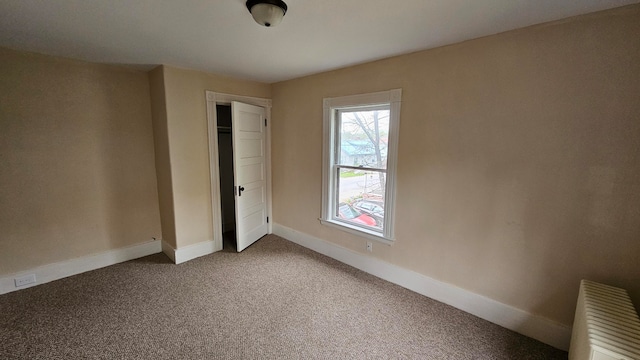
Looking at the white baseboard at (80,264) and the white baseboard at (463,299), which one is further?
the white baseboard at (80,264)

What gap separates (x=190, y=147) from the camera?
3107 millimetres

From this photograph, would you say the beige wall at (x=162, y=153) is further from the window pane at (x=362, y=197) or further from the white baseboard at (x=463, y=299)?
the window pane at (x=362, y=197)

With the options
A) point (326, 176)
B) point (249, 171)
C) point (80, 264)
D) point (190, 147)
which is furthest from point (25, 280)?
point (326, 176)

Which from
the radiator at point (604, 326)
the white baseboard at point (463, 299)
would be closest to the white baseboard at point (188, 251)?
the white baseboard at point (463, 299)

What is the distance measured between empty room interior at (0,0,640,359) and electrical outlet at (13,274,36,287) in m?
0.01

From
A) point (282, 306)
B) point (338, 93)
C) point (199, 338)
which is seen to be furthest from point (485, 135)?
point (199, 338)

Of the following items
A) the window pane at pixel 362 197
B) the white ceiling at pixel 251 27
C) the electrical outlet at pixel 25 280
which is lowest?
the electrical outlet at pixel 25 280

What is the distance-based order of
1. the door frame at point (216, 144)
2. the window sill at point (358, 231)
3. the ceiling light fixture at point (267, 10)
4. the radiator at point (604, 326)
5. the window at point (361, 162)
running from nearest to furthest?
1. the radiator at point (604, 326)
2. the ceiling light fixture at point (267, 10)
3. the window at point (361, 162)
4. the window sill at point (358, 231)
5. the door frame at point (216, 144)

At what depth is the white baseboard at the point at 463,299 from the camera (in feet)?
6.28

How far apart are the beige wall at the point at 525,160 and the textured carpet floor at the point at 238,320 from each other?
426 millimetres

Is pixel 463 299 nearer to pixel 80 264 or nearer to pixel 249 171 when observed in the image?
pixel 249 171

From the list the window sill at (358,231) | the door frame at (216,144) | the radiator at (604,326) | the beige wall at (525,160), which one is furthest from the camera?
the door frame at (216,144)

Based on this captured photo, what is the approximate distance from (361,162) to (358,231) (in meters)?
0.83

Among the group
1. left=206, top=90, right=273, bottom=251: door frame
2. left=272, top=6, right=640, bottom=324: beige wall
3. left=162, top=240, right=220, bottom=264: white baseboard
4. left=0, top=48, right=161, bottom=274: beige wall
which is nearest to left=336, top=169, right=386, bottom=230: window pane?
left=272, top=6, right=640, bottom=324: beige wall
